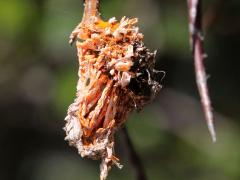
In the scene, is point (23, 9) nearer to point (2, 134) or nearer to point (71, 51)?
point (71, 51)

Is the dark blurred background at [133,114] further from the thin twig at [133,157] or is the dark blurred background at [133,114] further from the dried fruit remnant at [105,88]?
the dried fruit remnant at [105,88]

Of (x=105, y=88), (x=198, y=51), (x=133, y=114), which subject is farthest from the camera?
(x=133, y=114)

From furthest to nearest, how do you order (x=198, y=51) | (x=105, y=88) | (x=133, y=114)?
(x=133, y=114)
(x=198, y=51)
(x=105, y=88)

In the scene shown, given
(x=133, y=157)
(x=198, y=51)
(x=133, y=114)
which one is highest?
(x=198, y=51)

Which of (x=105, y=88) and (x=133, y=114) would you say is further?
(x=133, y=114)

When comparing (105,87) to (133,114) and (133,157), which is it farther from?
(133,114)

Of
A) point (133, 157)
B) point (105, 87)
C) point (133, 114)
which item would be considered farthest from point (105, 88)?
point (133, 114)

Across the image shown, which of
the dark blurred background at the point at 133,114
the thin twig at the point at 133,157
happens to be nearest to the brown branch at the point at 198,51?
the thin twig at the point at 133,157
